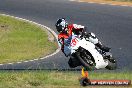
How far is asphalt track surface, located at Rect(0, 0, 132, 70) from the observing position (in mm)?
21095

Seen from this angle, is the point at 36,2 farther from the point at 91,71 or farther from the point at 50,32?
the point at 91,71

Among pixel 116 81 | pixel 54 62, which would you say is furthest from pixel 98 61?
pixel 54 62

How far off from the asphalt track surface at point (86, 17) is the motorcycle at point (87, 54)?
12.8ft

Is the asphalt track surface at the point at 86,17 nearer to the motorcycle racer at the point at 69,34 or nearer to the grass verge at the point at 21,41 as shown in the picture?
the grass verge at the point at 21,41

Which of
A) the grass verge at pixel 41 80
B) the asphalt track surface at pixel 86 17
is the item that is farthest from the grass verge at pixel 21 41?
the grass verge at pixel 41 80

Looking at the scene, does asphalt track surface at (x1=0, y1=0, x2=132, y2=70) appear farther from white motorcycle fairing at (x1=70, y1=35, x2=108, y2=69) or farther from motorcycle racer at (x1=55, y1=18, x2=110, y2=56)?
white motorcycle fairing at (x1=70, y1=35, x2=108, y2=69)

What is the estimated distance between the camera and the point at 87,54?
590 inches

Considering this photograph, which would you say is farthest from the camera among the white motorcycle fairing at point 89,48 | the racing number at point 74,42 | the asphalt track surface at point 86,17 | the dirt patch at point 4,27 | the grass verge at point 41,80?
the dirt patch at point 4,27

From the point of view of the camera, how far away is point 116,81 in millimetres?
11438

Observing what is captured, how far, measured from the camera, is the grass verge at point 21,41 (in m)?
22.3

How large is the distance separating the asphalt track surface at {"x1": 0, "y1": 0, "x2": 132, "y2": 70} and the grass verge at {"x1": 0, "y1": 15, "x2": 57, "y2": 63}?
1178 mm

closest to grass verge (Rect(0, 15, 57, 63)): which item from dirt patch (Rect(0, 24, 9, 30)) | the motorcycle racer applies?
dirt patch (Rect(0, 24, 9, 30))

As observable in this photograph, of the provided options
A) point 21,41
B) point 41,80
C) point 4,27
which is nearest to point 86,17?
point 4,27

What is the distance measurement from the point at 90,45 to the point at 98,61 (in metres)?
0.52
